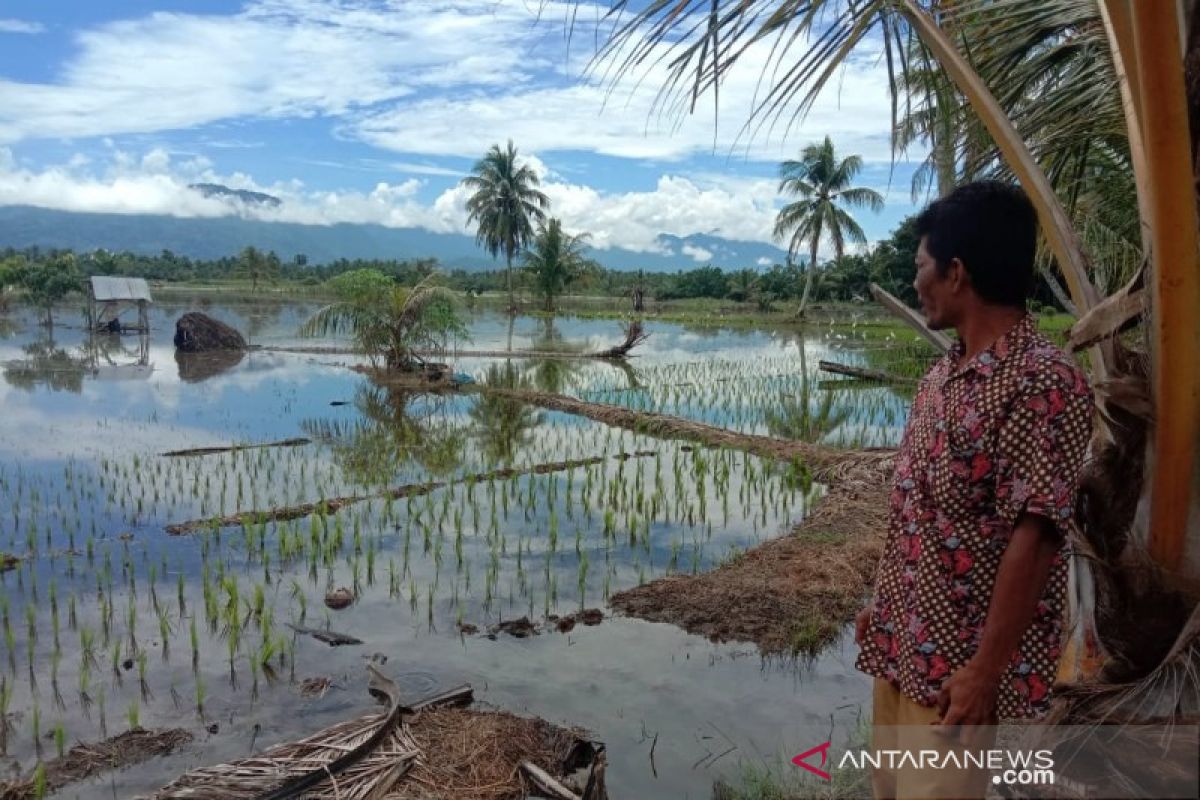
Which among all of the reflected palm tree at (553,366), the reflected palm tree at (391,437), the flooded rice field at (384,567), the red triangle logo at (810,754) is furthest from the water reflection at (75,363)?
the red triangle logo at (810,754)

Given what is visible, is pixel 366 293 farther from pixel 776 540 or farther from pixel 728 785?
pixel 728 785

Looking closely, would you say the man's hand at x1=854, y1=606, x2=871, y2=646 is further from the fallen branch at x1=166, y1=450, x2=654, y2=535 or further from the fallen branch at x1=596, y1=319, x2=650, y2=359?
the fallen branch at x1=596, y1=319, x2=650, y2=359

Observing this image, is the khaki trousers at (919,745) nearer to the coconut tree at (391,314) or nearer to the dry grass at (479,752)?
the dry grass at (479,752)

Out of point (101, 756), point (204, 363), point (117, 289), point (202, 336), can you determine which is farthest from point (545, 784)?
point (117, 289)

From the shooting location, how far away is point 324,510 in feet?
25.0

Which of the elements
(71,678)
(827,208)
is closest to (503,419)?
(71,678)

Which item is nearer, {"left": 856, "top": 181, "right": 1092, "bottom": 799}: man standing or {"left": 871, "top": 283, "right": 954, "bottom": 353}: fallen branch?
{"left": 856, "top": 181, "right": 1092, "bottom": 799}: man standing

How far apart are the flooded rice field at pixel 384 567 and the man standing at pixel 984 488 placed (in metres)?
2.24

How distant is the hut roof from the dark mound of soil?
4239mm

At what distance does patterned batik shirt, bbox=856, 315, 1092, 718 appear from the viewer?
1.56 metres

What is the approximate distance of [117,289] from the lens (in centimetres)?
2580

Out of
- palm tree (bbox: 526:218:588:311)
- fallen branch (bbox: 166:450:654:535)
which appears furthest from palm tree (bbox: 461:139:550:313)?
fallen branch (bbox: 166:450:654:535)

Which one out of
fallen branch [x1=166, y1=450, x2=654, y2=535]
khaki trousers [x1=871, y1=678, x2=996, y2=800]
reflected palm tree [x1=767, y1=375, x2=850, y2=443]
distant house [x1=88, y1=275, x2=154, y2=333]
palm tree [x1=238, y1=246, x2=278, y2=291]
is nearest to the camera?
khaki trousers [x1=871, y1=678, x2=996, y2=800]

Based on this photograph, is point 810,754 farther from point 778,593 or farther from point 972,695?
point 972,695
